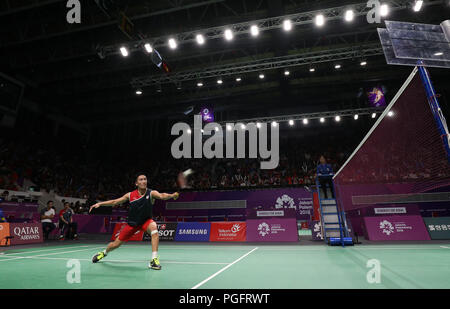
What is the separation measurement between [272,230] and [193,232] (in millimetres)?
4463

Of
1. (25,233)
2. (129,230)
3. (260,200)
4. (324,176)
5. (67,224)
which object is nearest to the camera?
(129,230)

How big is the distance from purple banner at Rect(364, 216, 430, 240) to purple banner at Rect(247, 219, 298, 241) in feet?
12.0

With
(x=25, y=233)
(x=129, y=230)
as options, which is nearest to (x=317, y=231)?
(x=129, y=230)

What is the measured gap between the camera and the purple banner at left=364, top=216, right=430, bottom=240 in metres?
11.8

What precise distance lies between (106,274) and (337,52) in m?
18.2

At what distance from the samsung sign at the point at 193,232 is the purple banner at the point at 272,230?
2.43 meters

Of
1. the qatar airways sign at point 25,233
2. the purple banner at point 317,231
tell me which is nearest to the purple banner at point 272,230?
the purple banner at point 317,231

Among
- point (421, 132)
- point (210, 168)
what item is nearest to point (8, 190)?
point (210, 168)

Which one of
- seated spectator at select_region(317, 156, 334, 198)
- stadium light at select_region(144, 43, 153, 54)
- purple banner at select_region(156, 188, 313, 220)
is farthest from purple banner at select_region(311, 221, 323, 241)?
stadium light at select_region(144, 43, 153, 54)

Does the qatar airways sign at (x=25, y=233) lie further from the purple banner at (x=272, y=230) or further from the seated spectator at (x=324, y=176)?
the seated spectator at (x=324, y=176)

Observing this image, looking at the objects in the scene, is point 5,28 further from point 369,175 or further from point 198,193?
point 369,175

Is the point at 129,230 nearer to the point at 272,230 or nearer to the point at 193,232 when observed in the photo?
the point at 193,232

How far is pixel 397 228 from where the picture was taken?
1198 cm

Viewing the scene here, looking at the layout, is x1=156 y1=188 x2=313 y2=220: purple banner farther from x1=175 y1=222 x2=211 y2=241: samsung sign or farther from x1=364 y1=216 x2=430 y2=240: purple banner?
x1=364 y1=216 x2=430 y2=240: purple banner
